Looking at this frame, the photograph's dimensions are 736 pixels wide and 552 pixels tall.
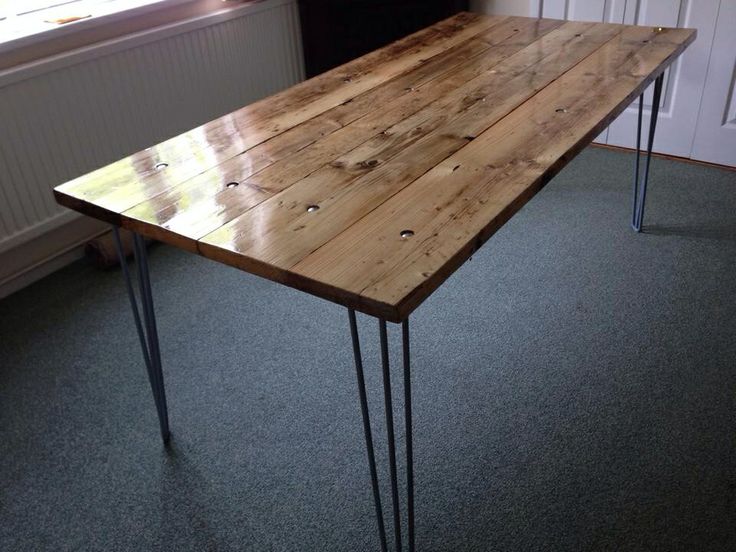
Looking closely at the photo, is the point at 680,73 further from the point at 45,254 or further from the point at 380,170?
the point at 45,254

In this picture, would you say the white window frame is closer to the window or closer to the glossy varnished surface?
the window

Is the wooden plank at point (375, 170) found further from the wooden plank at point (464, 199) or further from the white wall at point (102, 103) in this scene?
the white wall at point (102, 103)

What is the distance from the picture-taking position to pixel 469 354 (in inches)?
81.2

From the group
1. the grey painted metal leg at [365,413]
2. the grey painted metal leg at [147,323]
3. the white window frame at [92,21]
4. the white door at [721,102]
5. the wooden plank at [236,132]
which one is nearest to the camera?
the grey painted metal leg at [365,413]

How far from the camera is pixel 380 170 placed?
1.47 meters

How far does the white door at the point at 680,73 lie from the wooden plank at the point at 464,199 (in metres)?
1.06

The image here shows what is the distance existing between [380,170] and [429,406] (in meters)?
0.70

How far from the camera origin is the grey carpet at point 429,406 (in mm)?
1598

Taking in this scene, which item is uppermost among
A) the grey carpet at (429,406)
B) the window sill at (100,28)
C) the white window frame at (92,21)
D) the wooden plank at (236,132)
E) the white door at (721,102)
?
the white window frame at (92,21)

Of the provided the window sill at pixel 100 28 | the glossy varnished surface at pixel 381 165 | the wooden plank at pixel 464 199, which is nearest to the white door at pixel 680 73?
the glossy varnished surface at pixel 381 165

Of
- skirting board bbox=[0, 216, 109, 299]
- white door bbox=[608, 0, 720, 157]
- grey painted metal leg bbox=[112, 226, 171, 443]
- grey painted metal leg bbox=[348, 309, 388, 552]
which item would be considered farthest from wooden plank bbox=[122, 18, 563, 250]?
skirting board bbox=[0, 216, 109, 299]

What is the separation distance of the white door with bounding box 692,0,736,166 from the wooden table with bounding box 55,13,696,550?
694mm

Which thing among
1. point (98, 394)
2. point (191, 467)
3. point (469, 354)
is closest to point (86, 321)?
point (98, 394)

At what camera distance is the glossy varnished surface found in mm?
1189
